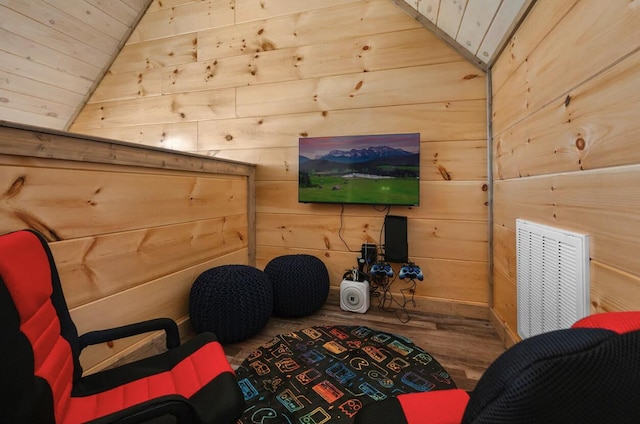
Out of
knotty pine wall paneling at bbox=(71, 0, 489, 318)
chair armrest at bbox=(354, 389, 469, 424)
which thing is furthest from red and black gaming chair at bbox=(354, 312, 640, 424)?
knotty pine wall paneling at bbox=(71, 0, 489, 318)

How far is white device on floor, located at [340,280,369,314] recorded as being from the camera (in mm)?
2377

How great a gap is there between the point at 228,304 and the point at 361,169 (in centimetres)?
146

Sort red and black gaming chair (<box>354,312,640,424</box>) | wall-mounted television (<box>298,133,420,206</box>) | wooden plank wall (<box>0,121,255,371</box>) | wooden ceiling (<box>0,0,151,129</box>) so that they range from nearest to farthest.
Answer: red and black gaming chair (<box>354,312,640,424</box>) < wooden plank wall (<box>0,121,255,371</box>) < wall-mounted television (<box>298,133,420,206</box>) < wooden ceiling (<box>0,0,151,129</box>)

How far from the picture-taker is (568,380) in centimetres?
30

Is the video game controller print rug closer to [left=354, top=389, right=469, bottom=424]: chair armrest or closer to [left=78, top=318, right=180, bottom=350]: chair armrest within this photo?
[left=78, top=318, right=180, bottom=350]: chair armrest

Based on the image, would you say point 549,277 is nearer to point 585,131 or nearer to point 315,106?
point 585,131

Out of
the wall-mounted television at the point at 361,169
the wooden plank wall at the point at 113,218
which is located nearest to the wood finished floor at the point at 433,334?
the wooden plank wall at the point at 113,218

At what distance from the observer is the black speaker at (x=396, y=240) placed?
2.38m

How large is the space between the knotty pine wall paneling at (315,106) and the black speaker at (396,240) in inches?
3.8

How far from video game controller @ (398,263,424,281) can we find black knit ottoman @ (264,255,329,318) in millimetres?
642

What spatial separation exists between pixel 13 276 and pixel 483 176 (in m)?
2.65

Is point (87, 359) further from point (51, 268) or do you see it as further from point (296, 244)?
point (296, 244)

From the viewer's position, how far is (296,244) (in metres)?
2.78

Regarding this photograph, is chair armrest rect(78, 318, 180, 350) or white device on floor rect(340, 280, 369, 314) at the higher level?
chair armrest rect(78, 318, 180, 350)
